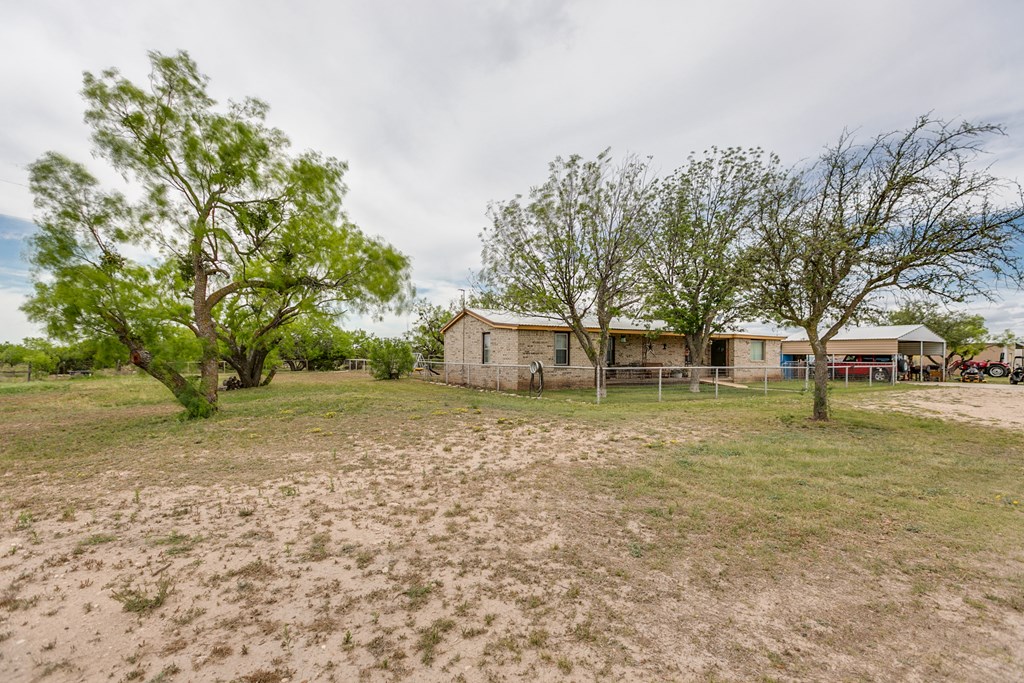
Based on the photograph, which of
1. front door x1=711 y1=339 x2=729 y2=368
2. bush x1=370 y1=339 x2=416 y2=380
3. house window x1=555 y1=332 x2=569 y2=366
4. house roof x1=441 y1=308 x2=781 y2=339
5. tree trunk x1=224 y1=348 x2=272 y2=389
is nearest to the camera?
house roof x1=441 y1=308 x2=781 y2=339

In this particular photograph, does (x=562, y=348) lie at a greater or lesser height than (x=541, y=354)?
greater

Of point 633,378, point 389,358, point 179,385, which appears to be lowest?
point 633,378

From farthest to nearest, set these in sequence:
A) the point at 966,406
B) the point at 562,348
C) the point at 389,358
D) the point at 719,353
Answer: the point at 719,353
the point at 389,358
the point at 562,348
the point at 966,406

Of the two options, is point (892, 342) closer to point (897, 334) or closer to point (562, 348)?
point (897, 334)

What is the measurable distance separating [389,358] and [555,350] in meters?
9.47

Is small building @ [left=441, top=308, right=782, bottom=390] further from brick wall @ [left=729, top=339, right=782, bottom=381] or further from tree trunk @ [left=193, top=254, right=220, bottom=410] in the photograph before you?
tree trunk @ [left=193, top=254, right=220, bottom=410]

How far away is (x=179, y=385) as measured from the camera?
Result: 33.4ft

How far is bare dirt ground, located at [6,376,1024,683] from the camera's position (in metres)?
2.35

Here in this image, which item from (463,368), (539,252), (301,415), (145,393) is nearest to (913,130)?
(539,252)

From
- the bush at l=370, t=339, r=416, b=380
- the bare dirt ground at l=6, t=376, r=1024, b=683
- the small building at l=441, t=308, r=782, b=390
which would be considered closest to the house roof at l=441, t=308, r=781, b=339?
the small building at l=441, t=308, r=782, b=390

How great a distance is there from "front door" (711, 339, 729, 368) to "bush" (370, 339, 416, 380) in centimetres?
1778

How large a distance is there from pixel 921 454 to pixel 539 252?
1202 cm

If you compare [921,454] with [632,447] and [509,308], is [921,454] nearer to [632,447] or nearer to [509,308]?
[632,447]

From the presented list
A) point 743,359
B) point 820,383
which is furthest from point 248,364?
point 743,359
